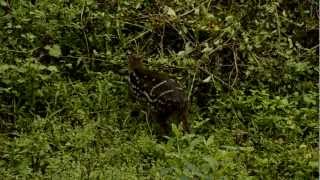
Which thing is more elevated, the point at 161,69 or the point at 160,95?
the point at 161,69

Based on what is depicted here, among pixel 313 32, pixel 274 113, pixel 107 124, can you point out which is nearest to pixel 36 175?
pixel 107 124

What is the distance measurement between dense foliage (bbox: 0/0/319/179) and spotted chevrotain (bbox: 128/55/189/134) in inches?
6.5

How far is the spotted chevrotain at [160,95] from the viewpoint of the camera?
6387 mm

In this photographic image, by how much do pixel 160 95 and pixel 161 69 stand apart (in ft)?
2.87

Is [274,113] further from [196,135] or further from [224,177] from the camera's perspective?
[224,177]

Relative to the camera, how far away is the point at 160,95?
6.41 meters

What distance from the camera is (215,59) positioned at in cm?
741

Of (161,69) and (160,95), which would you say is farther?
(161,69)

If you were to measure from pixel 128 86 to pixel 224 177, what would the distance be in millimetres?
2021

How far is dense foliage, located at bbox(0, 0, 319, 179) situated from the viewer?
5984 millimetres

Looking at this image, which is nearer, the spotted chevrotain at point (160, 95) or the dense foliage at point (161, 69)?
the dense foliage at point (161, 69)

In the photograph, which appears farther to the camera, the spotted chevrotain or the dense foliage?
the spotted chevrotain

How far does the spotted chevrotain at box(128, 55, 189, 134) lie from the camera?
639 cm

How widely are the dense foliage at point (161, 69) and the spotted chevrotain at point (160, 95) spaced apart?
166 millimetres
